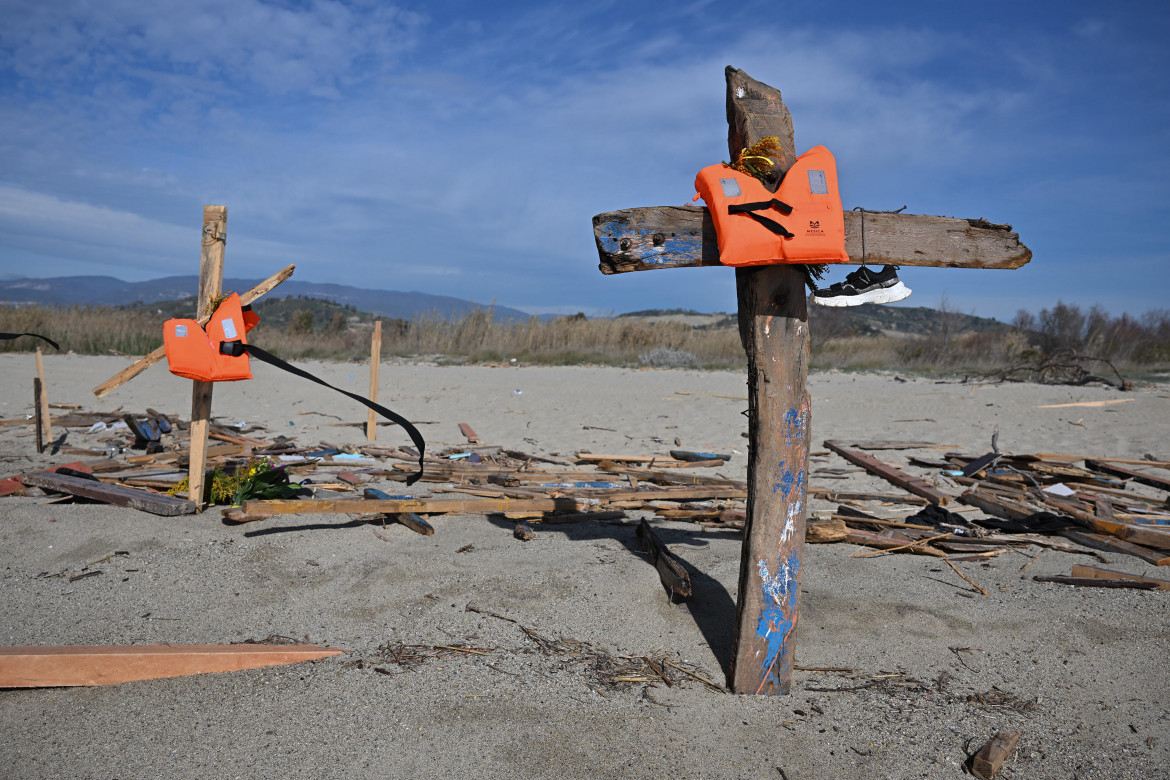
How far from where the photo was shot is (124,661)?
3160 millimetres

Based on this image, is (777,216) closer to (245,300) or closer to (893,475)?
(245,300)

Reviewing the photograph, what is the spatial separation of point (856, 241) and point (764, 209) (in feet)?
1.59

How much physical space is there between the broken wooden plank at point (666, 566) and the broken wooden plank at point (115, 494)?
11.6 ft

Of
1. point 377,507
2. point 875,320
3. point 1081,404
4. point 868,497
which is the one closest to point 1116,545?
point 868,497

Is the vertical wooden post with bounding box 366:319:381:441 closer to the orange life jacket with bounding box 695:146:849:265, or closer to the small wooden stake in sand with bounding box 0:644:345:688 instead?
the small wooden stake in sand with bounding box 0:644:345:688

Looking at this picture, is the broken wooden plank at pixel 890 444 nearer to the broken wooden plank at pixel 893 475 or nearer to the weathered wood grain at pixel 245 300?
the broken wooden plank at pixel 893 475

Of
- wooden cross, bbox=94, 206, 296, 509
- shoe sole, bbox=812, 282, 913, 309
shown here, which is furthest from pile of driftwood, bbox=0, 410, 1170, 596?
shoe sole, bbox=812, 282, 913, 309

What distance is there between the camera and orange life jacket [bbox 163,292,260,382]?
15.2 ft

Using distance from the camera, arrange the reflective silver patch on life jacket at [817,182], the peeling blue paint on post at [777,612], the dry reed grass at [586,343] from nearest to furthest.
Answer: the reflective silver patch on life jacket at [817,182]
the peeling blue paint on post at [777,612]
the dry reed grass at [586,343]

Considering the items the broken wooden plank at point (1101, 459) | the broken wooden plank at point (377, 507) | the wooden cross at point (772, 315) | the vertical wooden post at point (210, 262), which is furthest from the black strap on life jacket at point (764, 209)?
the broken wooden plank at point (1101, 459)

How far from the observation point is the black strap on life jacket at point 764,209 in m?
2.87

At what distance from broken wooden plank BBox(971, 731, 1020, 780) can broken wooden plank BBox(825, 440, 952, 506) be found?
414 cm

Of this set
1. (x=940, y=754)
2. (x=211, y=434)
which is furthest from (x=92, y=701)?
(x=211, y=434)

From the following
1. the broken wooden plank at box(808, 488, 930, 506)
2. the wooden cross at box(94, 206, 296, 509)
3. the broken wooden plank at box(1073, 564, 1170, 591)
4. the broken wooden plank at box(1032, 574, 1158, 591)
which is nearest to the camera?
the broken wooden plank at box(1032, 574, 1158, 591)
